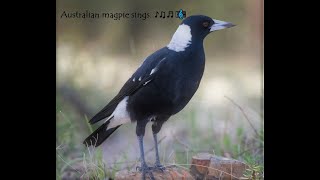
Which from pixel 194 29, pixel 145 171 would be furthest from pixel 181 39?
pixel 145 171

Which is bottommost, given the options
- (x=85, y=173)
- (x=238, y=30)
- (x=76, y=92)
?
(x=85, y=173)

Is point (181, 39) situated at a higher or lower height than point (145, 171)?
higher

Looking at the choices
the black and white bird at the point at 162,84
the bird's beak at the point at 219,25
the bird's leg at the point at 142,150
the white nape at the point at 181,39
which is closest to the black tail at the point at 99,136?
the black and white bird at the point at 162,84

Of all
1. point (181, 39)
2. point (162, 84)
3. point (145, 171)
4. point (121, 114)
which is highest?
point (181, 39)

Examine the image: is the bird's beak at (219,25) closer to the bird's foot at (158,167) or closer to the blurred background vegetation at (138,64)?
the blurred background vegetation at (138,64)

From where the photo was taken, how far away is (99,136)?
205 inches

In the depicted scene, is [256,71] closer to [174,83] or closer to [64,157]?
[174,83]

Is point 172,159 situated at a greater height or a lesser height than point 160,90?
lesser

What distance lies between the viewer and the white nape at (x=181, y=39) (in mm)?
5105

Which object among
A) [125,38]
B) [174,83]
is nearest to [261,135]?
[174,83]

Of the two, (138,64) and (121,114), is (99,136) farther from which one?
(138,64)

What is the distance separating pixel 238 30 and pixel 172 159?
33.0 inches

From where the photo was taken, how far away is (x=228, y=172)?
16.9ft

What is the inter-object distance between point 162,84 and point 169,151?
0.41 metres
